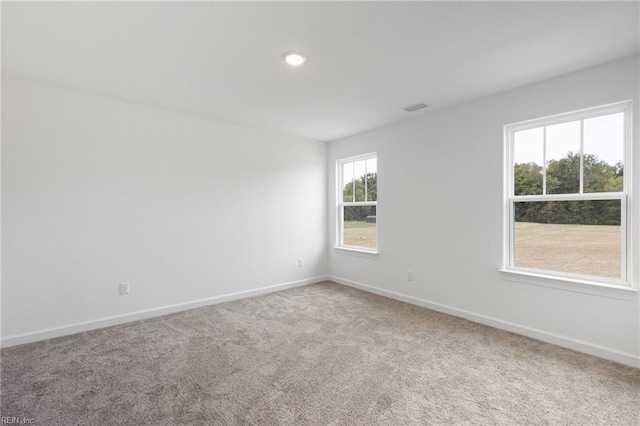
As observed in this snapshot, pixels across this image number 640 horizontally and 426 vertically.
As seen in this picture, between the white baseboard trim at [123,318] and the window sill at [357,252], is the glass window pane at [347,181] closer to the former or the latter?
the window sill at [357,252]

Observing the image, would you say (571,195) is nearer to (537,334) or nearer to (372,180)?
(537,334)

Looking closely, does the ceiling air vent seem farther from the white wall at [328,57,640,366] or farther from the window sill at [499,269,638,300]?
the window sill at [499,269,638,300]

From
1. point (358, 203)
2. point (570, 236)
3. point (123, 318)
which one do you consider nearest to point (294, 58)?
point (358, 203)

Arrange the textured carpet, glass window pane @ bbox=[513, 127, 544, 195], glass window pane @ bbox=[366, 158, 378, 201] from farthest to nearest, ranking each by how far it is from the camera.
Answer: glass window pane @ bbox=[366, 158, 378, 201]
glass window pane @ bbox=[513, 127, 544, 195]
the textured carpet

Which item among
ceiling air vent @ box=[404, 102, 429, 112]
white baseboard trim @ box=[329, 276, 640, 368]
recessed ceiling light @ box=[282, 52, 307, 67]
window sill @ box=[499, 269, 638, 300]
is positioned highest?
recessed ceiling light @ box=[282, 52, 307, 67]

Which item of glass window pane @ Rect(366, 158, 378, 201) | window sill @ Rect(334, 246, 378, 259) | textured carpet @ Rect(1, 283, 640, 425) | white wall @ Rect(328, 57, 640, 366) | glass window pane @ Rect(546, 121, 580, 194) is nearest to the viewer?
textured carpet @ Rect(1, 283, 640, 425)

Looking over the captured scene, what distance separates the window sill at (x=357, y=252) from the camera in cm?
459

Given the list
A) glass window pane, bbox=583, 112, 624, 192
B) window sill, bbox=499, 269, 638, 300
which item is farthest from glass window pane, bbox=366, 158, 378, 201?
glass window pane, bbox=583, 112, 624, 192

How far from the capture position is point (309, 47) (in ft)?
7.52

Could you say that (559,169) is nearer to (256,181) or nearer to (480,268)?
(480,268)

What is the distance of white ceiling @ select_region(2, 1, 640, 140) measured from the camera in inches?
74.5

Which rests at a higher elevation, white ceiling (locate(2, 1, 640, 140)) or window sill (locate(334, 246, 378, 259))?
white ceiling (locate(2, 1, 640, 140))

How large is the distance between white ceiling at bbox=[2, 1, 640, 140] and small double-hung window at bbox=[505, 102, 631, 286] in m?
0.53

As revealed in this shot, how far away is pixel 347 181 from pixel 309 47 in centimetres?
308
